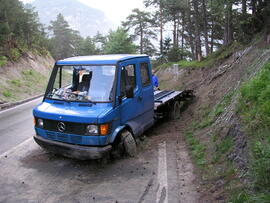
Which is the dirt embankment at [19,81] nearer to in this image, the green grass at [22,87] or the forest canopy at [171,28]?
the green grass at [22,87]

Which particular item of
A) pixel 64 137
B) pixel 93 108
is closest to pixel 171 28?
pixel 93 108

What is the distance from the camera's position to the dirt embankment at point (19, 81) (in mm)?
15586

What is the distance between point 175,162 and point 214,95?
4620 millimetres

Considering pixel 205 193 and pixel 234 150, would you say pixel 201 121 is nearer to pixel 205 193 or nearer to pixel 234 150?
pixel 234 150

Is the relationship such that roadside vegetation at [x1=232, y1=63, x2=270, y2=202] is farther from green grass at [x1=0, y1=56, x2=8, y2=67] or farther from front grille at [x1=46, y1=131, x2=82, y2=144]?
green grass at [x1=0, y1=56, x2=8, y2=67]

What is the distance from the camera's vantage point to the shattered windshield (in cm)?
598

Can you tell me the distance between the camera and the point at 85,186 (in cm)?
513


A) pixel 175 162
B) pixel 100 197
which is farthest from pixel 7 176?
pixel 175 162

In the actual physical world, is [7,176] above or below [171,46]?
below

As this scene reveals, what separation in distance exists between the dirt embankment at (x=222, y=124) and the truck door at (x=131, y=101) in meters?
1.54

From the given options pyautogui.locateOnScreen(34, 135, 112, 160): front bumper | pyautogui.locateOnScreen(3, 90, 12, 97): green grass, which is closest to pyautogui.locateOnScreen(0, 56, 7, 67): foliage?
pyautogui.locateOnScreen(3, 90, 12, 97): green grass

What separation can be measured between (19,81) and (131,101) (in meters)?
14.9

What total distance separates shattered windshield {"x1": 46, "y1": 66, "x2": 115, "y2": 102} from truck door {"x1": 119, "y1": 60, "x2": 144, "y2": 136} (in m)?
0.33

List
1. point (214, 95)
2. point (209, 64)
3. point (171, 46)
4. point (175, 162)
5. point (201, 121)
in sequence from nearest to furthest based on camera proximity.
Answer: point (175, 162), point (201, 121), point (214, 95), point (209, 64), point (171, 46)
